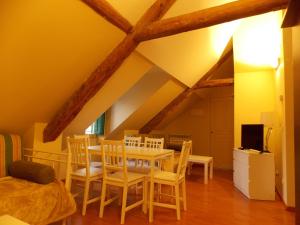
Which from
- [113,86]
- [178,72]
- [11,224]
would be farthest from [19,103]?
[178,72]

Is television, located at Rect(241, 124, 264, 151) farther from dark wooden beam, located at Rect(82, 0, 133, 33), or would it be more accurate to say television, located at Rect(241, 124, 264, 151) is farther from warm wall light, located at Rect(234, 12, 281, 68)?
dark wooden beam, located at Rect(82, 0, 133, 33)

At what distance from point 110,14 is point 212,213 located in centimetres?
284

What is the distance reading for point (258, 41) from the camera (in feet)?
15.1

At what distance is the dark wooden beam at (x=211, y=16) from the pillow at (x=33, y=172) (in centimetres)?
195

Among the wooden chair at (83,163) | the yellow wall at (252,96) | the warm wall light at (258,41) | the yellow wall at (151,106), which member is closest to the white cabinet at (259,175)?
the yellow wall at (252,96)

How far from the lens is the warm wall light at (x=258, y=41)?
Result: 14.2ft

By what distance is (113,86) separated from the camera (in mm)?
3996

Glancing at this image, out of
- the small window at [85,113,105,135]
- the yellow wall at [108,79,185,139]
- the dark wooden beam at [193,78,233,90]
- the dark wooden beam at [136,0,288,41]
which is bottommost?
the small window at [85,113,105,135]

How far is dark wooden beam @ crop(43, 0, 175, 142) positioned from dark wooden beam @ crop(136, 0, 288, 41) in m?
0.15

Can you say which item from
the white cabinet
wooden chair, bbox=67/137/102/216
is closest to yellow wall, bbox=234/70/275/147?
the white cabinet

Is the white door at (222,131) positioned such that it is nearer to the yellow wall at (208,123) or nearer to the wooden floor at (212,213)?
the yellow wall at (208,123)

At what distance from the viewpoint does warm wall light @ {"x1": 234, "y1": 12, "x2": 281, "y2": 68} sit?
4316 millimetres

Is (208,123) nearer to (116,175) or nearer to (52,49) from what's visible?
(116,175)

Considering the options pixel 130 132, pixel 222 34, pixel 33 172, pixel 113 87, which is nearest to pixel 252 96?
pixel 222 34
